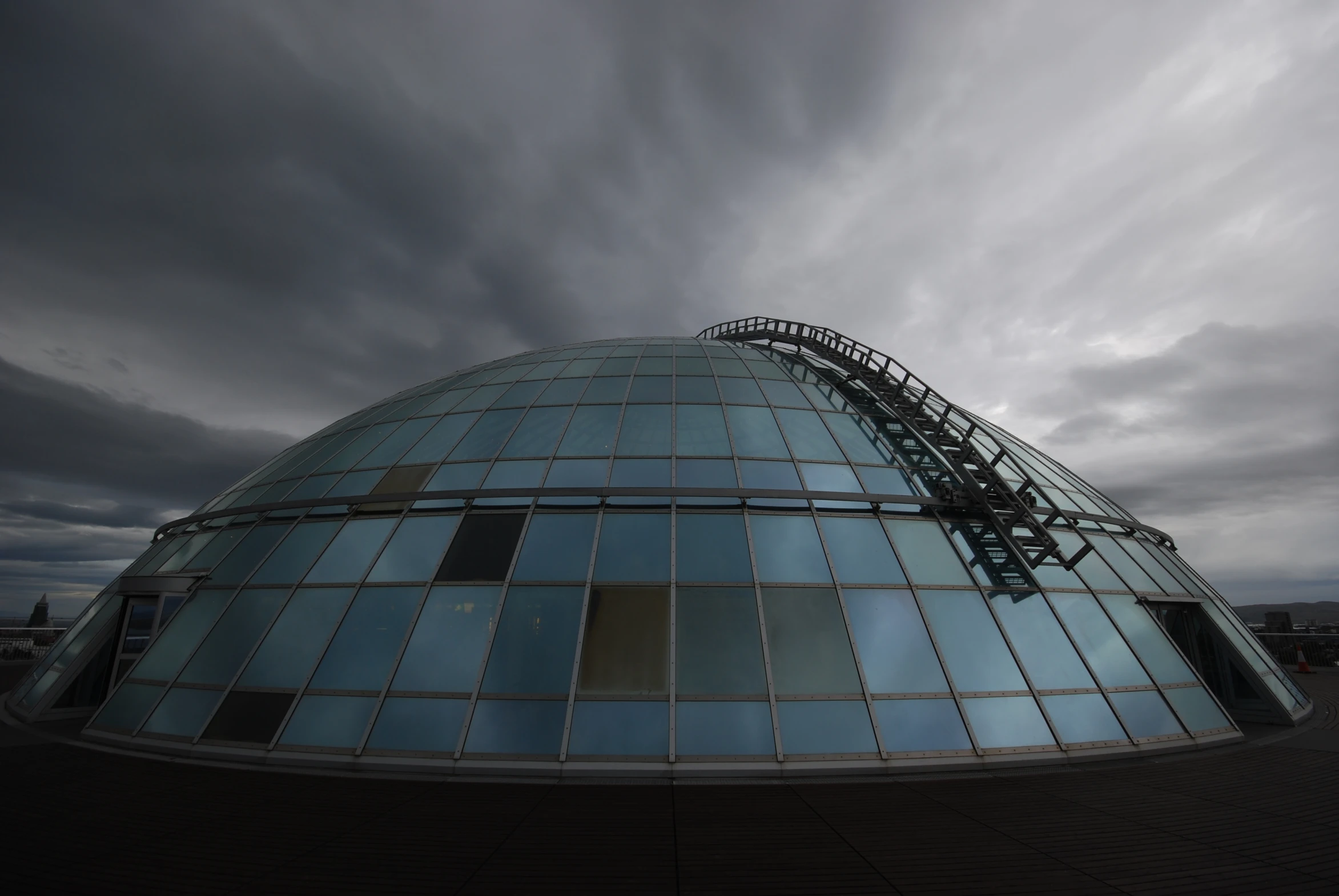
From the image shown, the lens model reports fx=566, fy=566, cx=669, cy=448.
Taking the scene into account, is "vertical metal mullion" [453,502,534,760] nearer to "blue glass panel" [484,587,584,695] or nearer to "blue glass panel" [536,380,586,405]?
"blue glass panel" [484,587,584,695]

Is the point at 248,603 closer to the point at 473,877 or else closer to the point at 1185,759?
the point at 473,877

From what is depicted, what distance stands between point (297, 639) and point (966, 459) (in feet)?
61.1

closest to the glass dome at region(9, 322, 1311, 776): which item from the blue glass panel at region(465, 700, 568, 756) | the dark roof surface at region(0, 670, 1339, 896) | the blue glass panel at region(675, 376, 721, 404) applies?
the blue glass panel at region(465, 700, 568, 756)

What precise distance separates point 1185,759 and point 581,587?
536 inches

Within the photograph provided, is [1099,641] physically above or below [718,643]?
above

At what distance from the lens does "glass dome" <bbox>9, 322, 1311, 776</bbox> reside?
1138 cm

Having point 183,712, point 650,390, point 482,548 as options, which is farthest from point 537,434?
point 183,712

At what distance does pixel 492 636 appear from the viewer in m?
12.4

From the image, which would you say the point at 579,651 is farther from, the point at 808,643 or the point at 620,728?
the point at 808,643

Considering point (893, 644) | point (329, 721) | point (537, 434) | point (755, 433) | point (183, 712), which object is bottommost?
point (329, 721)

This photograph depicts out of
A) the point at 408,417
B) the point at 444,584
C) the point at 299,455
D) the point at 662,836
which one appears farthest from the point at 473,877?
the point at 299,455

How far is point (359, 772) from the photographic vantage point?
1089 centimetres

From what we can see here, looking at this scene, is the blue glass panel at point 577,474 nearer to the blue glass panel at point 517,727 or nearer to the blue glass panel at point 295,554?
the blue glass panel at point 517,727

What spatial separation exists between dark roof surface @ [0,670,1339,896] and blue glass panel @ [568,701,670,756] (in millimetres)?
683
